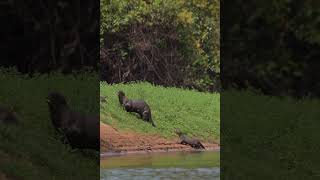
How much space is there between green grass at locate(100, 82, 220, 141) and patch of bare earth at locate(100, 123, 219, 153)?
32 centimetres

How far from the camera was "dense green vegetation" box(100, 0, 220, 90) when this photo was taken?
20.0 meters

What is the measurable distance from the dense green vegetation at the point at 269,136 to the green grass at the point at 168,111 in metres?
9.61

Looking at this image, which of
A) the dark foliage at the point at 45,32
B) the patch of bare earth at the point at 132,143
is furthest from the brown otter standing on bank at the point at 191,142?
the dark foliage at the point at 45,32

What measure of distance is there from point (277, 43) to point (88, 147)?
96.2 inches

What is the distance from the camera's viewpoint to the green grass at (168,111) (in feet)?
55.3

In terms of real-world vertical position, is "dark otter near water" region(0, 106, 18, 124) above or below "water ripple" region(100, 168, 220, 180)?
above

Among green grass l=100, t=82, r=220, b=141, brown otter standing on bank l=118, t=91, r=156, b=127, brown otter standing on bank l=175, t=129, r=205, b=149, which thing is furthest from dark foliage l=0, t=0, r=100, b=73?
brown otter standing on bank l=118, t=91, r=156, b=127

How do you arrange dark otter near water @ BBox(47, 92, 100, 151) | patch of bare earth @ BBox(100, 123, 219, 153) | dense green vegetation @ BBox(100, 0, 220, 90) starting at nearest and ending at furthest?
dark otter near water @ BBox(47, 92, 100, 151), patch of bare earth @ BBox(100, 123, 219, 153), dense green vegetation @ BBox(100, 0, 220, 90)

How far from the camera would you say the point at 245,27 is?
6848mm

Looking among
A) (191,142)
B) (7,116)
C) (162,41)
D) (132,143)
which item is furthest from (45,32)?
(162,41)

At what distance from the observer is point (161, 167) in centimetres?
1173

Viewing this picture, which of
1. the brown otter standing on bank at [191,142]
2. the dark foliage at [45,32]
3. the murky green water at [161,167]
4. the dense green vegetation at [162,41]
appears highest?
the dark foliage at [45,32]

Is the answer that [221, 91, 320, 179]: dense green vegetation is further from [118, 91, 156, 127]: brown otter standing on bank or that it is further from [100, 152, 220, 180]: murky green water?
[118, 91, 156, 127]: brown otter standing on bank

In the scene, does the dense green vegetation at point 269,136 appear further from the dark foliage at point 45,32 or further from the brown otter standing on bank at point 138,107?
the brown otter standing on bank at point 138,107
